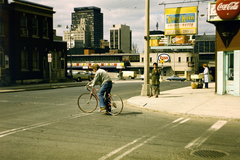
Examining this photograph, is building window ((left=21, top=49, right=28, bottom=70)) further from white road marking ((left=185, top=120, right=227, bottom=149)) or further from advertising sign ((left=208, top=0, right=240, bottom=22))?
white road marking ((left=185, top=120, right=227, bottom=149))

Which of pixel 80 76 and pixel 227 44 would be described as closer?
pixel 227 44

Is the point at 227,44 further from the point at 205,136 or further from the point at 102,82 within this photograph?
the point at 205,136

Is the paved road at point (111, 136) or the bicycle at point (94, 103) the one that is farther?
the bicycle at point (94, 103)

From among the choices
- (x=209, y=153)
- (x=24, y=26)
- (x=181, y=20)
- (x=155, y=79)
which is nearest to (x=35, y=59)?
(x=24, y=26)

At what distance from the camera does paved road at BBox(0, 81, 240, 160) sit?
575cm

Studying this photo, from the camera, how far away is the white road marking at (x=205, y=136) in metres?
6.35

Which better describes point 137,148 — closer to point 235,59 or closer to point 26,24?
point 235,59

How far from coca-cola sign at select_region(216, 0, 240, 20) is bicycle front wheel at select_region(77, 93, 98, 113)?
951 cm

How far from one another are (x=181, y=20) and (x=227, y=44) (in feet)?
16.3

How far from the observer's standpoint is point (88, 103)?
11.2m

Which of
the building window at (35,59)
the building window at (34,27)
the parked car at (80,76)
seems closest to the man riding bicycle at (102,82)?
the building window at (35,59)

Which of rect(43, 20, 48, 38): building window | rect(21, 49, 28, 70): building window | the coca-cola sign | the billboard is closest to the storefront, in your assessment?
the coca-cola sign

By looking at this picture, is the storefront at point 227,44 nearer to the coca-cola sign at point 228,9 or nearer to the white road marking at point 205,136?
the coca-cola sign at point 228,9

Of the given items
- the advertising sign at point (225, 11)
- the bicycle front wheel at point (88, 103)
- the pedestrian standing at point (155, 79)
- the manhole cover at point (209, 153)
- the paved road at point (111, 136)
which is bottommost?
the manhole cover at point (209, 153)
